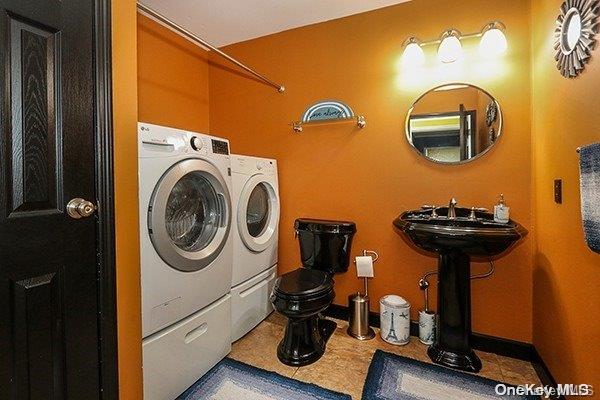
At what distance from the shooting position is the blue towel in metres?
0.81

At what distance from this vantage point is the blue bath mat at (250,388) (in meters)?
1.40

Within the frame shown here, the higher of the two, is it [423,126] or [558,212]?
[423,126]

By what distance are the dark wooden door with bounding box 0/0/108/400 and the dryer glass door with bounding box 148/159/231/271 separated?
255 mm

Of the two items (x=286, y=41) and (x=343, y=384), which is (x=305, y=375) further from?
(x=286, y=41)

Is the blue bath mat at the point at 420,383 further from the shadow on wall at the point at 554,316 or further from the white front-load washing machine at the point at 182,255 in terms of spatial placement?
the white front-load washing machine at the point at 182,255

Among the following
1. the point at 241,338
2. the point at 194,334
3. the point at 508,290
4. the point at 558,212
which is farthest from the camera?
the point at 241,338

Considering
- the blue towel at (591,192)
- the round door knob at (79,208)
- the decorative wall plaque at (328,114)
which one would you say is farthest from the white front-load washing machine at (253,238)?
the blue towel at (591,192)

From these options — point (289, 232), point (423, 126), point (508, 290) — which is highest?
point (423, 126)

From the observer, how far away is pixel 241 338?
193 centimetres

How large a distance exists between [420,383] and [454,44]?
197 cm

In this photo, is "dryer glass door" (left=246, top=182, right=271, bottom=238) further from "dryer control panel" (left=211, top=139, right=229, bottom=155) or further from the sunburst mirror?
the sunburst mirror

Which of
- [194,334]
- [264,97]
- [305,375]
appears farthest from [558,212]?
[264,97]

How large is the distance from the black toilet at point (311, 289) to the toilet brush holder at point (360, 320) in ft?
0.54

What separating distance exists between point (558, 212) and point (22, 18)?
2.24 metres
